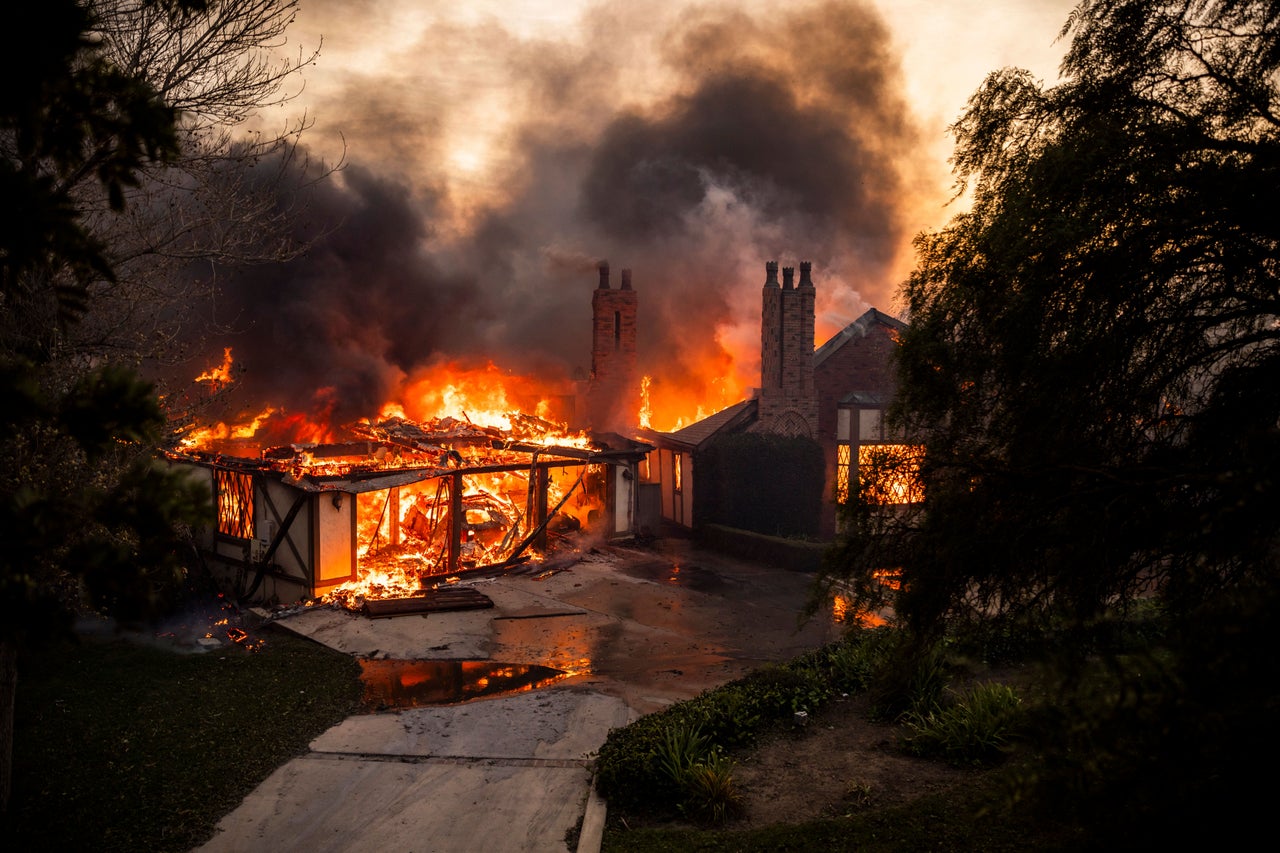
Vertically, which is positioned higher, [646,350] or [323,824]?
[646,350]

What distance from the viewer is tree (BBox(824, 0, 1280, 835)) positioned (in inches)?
210

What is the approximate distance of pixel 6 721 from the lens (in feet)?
25.2

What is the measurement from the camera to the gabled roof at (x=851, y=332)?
25.3m

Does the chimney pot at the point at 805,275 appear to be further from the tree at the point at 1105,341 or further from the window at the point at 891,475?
the window at the point at 891,475

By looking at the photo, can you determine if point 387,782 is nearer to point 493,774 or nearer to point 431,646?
point 493,774

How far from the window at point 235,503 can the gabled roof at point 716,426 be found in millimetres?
12043

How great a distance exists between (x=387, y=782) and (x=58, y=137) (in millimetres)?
7053

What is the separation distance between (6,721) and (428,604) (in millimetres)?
8430

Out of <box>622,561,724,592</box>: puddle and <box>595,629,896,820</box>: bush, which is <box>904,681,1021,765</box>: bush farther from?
<box>622,561,724,592</box>: puddle

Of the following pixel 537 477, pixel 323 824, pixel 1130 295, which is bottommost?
pixel 323 824

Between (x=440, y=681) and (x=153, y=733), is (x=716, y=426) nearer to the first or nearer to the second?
(x=440, y=681)

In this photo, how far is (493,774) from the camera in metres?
8.86

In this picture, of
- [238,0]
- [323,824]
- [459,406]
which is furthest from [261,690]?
[459,406]

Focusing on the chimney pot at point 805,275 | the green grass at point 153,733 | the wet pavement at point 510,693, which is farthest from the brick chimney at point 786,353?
the green grass at point 153,733
